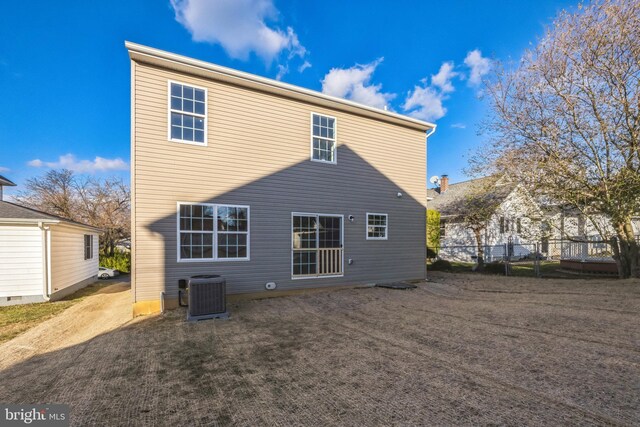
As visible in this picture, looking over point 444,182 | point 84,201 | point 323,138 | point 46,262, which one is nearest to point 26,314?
point 46,262

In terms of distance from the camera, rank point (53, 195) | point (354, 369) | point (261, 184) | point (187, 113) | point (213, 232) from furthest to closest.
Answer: point (53, 195) < point (261, 184) < point (213, 232) < point (187, 113) < point (354, 369)

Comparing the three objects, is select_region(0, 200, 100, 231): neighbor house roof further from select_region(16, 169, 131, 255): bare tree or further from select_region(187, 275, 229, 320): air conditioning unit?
select_region(16, 169, 131, 255): bare tree

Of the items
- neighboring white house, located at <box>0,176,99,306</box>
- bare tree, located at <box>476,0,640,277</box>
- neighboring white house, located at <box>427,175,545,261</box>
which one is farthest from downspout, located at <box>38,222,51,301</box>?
bare tree, located at <box>476,0,640,277</box>

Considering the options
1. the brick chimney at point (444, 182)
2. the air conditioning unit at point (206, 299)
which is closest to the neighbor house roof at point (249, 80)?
the air conditioning unit at point (206, 299)

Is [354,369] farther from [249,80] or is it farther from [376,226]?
[249,80]

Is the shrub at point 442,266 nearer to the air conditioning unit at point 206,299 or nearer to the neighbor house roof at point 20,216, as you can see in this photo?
the air conditioning unit at point 206,299

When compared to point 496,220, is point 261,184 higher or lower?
higher

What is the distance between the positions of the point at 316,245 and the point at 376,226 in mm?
2352

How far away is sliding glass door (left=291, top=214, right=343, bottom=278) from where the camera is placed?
8.70 meters

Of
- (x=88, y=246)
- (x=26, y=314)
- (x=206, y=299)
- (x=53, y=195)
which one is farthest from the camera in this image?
(x=53, y=195)

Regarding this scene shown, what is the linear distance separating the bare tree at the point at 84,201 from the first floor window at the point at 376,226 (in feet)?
68.1

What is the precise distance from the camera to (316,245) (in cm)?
903

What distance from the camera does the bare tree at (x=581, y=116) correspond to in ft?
27.3

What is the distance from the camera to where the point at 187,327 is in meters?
5.66
